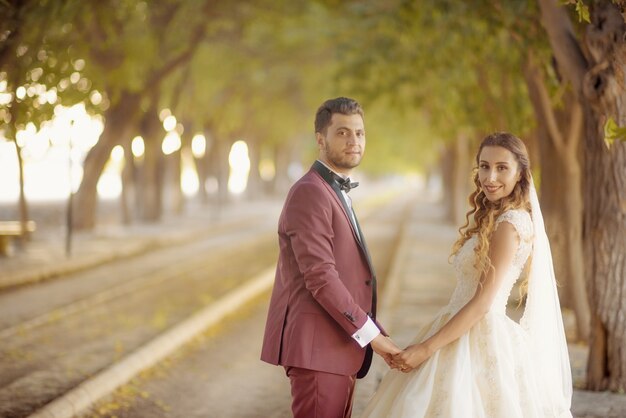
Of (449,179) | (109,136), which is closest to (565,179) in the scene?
(109,136)

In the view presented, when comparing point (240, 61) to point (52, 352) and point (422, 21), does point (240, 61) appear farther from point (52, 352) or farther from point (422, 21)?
point (52, 352)

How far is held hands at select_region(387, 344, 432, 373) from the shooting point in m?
4.33

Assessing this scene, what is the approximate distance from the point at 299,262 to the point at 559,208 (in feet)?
28.3

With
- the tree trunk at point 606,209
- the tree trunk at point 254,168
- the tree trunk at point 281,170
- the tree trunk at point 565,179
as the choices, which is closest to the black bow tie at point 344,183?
the tree trunk at point 606,209

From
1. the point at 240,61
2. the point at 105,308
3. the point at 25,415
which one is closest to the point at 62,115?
the point at 105,308

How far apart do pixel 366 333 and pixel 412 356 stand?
359 mm

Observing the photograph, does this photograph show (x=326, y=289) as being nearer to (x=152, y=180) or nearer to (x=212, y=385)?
(x=212, y=385)

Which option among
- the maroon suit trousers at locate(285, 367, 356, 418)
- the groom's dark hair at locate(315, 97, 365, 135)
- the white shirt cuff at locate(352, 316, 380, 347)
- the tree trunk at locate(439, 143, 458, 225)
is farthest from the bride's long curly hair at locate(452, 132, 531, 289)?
the tree trunk at locate(439, 143, 458, 225)

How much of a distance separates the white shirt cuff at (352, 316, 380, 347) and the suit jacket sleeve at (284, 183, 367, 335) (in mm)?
26

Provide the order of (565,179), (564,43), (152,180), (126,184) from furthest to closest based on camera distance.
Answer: (152,180)
(126,184)
(565,179)
(564,43)

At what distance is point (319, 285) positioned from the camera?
4004 millimetres

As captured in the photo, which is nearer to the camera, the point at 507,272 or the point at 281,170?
the point at 507,272

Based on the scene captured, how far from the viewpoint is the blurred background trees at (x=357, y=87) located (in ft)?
23.7

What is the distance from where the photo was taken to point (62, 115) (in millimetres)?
19172
